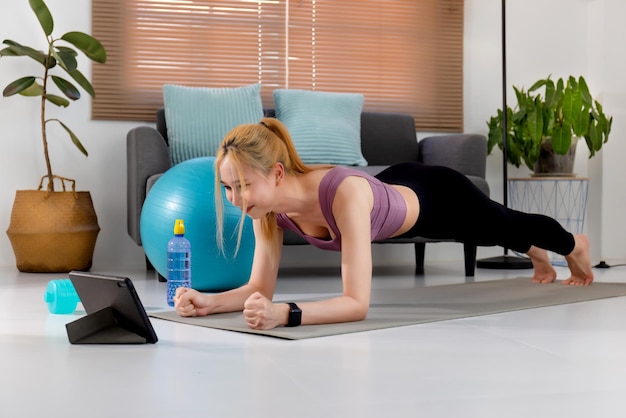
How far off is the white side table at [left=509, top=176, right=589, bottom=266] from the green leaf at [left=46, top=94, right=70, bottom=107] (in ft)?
9.16

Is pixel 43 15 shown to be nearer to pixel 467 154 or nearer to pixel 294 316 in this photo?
pixel 467 154

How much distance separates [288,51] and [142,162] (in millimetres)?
1509

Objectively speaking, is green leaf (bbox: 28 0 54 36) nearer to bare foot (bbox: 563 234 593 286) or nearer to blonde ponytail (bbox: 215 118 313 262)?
blonde ponytail (bbox: 215 118 313 262)

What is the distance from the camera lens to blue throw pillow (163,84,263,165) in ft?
14.0

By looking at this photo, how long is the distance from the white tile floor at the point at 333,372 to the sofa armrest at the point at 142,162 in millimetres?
1319

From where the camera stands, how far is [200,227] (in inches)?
121

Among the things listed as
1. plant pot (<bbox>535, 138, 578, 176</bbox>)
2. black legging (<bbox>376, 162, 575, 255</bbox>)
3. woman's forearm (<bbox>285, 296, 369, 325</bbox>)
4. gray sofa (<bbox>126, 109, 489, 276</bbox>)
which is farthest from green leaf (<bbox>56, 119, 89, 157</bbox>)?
plant pot (<bbox>535, 138, 578, 176</bbox>)

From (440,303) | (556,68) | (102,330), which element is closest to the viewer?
(102,330)

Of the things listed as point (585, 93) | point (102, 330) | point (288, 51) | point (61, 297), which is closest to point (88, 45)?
point (288, 51)

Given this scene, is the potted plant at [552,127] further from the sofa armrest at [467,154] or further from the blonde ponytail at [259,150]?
the blonde ponytail at [259,150]

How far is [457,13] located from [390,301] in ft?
9.45

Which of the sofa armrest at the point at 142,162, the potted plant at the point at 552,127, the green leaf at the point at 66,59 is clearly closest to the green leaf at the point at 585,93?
the potted plant at the point at 552,127

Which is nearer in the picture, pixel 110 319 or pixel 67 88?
pixel 110 319

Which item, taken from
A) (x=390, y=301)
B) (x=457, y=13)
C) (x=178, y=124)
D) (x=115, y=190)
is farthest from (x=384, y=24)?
(x=390, y=301)
